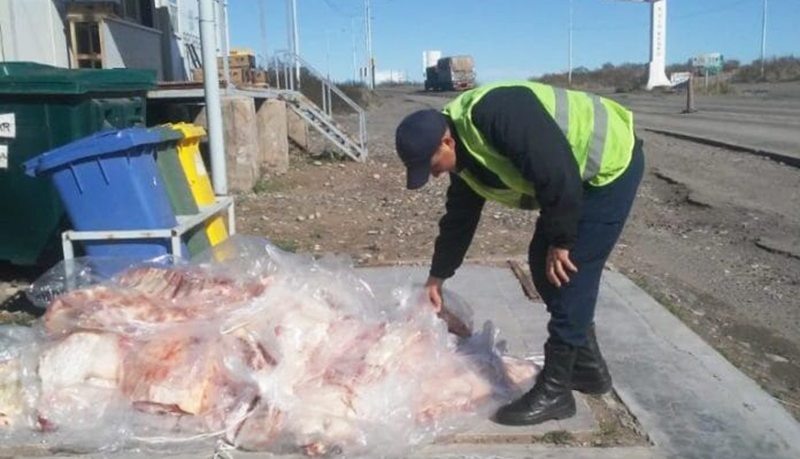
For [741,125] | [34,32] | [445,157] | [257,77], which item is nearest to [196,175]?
[445,157]

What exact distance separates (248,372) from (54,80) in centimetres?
302

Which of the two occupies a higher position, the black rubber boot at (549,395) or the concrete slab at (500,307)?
the black rubber boot at (549,395)

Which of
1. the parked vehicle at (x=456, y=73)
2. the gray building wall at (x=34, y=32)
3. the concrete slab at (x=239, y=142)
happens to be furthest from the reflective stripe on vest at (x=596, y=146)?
the parked vehicle at (x=456, y=73)

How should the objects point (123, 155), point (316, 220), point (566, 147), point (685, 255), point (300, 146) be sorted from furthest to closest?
1. point (300, 146)
2. point (316, 220)
3. point (685, 255)
4. point (123, 155)
5. point (566, 147)

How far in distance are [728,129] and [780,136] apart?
2900mm

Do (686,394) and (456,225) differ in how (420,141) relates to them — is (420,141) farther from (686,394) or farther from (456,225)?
(686,394)

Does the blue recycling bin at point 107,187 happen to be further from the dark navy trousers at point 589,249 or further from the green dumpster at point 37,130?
the dark navy trousers at point 589,249

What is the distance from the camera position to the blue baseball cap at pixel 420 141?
3.21 metres

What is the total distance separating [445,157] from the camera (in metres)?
3.30

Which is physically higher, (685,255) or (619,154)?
(619,154)

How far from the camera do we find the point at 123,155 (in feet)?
16.4

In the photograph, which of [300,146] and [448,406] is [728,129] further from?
[448,406]

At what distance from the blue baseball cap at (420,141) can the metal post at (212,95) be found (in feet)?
12.3

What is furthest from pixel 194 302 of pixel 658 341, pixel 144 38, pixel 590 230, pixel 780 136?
pixel 780 136
